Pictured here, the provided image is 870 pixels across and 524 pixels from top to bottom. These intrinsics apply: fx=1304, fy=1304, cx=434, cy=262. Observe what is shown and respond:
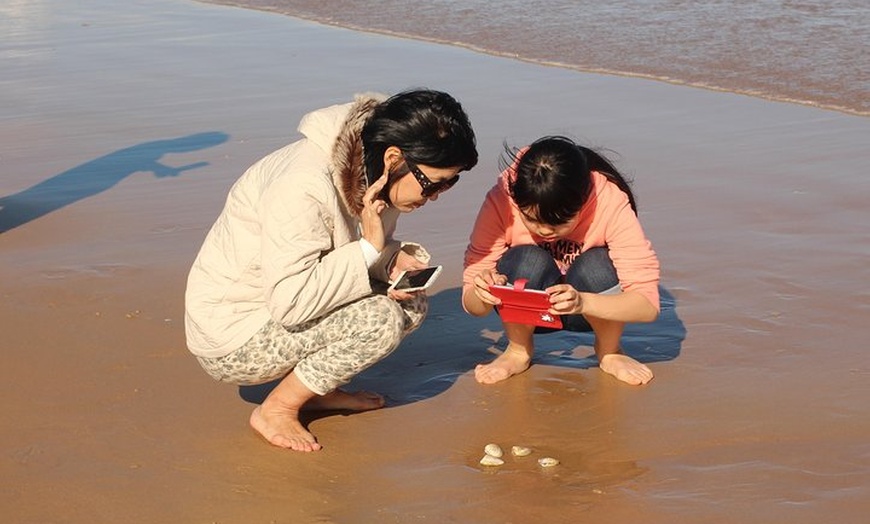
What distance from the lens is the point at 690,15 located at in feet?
33.6

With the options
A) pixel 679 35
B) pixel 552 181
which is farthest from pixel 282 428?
pixel 679 35

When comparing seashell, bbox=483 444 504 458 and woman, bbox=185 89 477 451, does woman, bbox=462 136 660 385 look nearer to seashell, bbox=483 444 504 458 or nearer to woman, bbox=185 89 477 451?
woman, bbox=185 89 477 451

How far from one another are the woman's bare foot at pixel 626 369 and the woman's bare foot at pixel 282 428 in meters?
0.95

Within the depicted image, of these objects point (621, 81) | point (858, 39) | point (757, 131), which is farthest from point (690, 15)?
point (757, 131)

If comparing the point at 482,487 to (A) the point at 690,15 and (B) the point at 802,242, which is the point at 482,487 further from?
(A) the point at 690,15

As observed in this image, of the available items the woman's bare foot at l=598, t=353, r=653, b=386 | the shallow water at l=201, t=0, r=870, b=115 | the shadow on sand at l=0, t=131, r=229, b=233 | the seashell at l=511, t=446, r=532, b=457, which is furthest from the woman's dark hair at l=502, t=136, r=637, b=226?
the shallow water at l=201, t=0, r=870, b=115

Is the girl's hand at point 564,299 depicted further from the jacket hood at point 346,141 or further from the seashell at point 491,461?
the jacket hood at point 346,141

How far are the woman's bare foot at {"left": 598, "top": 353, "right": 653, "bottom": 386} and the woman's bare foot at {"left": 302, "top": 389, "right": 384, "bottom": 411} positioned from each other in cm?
70

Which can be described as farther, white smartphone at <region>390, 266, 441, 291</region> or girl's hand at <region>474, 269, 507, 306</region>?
girl's hand at <region>474, 269, 507, 306</region>

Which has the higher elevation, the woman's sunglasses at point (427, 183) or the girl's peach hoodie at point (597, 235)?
the woman's sunglasses at point (427, 183)

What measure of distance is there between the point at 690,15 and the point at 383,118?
7.43 meters

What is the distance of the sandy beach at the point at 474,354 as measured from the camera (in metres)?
3.20

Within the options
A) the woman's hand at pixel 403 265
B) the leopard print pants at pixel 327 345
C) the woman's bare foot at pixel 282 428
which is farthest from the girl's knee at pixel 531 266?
the woman's bare foot at pixel 282 428

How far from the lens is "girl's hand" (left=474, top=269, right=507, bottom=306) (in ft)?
12.3
